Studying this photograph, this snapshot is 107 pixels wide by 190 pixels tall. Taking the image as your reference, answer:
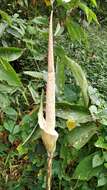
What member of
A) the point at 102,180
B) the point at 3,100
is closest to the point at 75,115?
the point at 102,180

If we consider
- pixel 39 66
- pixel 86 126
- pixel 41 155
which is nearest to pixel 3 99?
pixel 41 155

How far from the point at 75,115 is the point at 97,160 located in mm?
207

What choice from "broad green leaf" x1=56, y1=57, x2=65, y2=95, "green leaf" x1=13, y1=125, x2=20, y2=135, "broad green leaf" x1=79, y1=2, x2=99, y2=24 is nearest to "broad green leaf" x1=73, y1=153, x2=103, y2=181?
"broad green leaf" x1=56, y1=57, x2=65, y2=95

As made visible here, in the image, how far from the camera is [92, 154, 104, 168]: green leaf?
1913mm

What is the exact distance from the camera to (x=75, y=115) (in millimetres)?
1884

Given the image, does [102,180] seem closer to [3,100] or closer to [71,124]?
[71,124]

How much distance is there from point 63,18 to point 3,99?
0.71 metres

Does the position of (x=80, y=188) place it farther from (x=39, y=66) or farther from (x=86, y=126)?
(x=39, y=66)

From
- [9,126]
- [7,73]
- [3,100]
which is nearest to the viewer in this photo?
[7,73]

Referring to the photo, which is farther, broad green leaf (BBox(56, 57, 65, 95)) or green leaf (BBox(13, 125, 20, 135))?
green leaf (BBox(13, 125, 20, 135))

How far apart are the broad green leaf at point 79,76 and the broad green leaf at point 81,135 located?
9 centimetres

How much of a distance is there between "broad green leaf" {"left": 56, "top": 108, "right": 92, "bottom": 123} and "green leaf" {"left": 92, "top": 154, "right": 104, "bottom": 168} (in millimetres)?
162

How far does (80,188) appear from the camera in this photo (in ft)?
6.89

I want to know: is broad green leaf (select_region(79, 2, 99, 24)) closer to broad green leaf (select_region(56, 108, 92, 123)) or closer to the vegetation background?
the vegetation background
